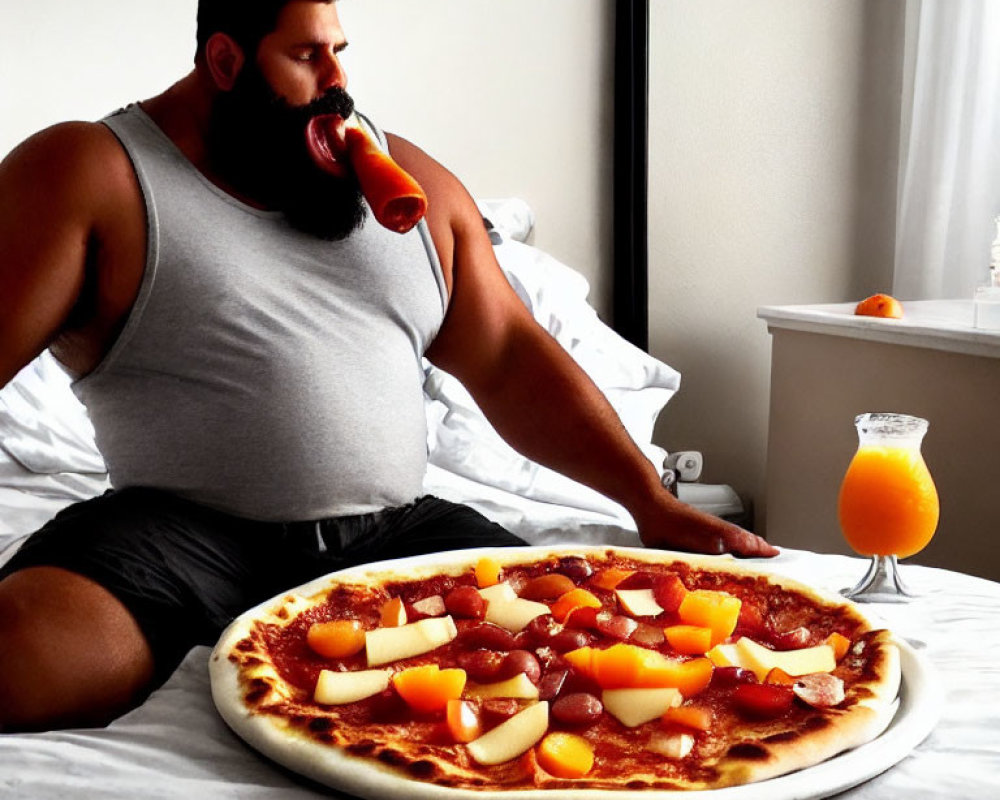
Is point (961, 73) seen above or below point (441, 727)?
above

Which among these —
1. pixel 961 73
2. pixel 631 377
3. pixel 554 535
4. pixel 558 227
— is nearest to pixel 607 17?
pixel 558 227

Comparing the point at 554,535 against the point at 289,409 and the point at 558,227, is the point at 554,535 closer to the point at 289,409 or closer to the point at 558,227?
the point at 289,409

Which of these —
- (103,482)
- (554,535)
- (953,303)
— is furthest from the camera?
(953,303)

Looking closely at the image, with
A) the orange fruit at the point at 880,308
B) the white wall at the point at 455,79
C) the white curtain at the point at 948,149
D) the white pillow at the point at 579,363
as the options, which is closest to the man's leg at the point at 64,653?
the white pillow at the point at 579,363

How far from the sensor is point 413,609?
1.14 m

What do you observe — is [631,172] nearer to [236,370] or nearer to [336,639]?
[236,370]

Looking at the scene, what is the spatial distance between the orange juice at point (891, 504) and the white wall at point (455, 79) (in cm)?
169

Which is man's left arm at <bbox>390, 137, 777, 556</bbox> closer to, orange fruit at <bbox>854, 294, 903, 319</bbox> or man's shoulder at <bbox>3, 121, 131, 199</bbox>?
man's shoulder at <bbox>3, 121, 131, 199</bbox>

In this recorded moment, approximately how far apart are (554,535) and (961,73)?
1617mm

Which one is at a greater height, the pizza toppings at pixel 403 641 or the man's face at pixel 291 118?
the man's face at pixel 291 118

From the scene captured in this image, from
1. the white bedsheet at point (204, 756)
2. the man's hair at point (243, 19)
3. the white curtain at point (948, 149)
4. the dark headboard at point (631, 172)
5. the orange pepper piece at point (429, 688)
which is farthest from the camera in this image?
the dark headboard at point (631, 172)

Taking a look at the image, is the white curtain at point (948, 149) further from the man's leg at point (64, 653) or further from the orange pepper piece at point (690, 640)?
the man's leg at point (64, 653)

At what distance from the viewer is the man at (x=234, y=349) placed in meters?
1.29

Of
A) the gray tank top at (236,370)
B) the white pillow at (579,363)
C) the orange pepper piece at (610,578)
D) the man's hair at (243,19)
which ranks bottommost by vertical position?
the white pillow at (579,363)
